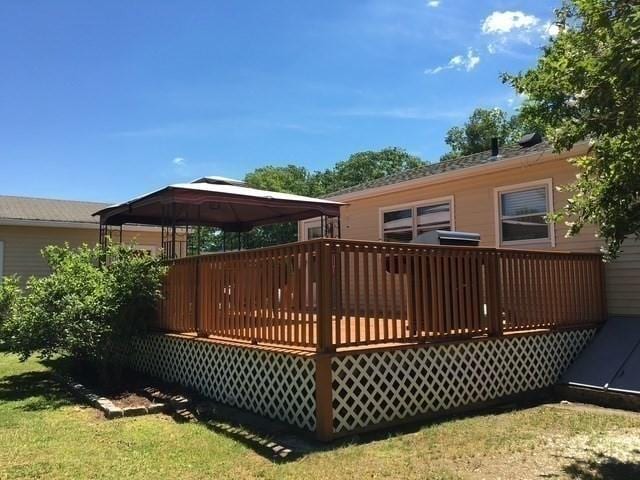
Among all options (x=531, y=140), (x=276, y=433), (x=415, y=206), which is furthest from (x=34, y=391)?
(x=531, y=140)

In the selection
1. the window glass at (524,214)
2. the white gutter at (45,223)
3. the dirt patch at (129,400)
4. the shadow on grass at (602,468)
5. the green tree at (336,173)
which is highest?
the green tree at (336,173)

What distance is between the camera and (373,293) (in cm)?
687

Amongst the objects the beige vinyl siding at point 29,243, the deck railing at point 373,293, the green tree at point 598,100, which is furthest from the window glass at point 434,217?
the beige vinyl siding at point 29,243

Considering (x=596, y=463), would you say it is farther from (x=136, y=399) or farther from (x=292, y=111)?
(x=292, y=111)

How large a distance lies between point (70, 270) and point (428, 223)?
23.0 ft

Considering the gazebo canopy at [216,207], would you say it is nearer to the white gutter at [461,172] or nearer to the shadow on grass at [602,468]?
the white gutter at [461,172]

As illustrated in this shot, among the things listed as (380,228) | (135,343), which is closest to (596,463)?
(135,343)

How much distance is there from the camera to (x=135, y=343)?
9.28 metres

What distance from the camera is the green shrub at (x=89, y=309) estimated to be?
789 cm

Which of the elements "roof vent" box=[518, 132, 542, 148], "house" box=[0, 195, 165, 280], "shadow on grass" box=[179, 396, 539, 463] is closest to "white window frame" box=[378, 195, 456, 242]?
"roof vent" box=[518, 132, 542, 148]

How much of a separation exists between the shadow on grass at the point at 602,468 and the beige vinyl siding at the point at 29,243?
12.8 metres

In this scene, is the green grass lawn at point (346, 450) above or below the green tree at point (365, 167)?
below

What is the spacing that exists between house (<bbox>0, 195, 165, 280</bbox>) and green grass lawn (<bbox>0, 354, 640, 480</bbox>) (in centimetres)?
865

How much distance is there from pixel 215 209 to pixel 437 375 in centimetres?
699
